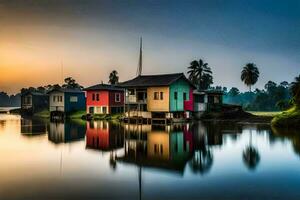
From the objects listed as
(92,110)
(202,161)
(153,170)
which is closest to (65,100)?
(92,110)

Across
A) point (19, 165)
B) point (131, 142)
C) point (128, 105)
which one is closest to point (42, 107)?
point (128, 105)

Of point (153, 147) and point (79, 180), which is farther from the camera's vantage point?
point (153, 147)

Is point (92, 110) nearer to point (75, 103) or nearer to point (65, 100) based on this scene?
point (65, 100)

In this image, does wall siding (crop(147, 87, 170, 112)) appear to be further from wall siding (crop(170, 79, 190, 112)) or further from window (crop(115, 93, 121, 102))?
window (crop(115, 93, 121, 102))

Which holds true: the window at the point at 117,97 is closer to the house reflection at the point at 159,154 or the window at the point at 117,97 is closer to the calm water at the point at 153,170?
the house reflection at the point at 159,154

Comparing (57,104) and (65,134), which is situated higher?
(57,104)

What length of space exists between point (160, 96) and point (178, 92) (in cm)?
329

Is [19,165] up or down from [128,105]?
down

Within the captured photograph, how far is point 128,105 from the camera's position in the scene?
160 ft

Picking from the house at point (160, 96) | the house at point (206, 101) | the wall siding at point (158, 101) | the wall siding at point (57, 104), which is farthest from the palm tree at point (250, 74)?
the wall siding at point (57, 104)

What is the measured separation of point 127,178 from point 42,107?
77.0 m

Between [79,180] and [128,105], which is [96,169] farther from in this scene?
[128,105]

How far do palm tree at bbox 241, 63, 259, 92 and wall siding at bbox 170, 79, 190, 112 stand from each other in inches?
1386

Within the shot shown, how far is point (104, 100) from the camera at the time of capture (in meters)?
59.0
